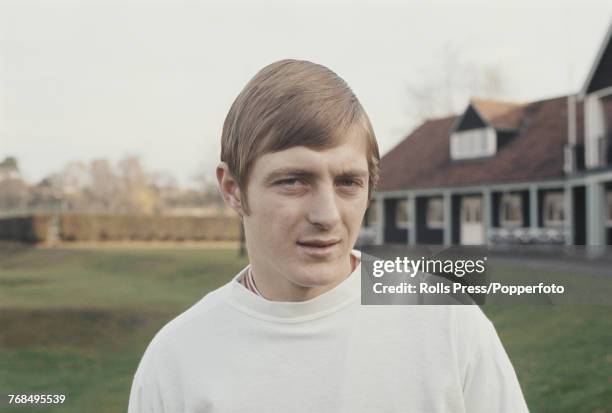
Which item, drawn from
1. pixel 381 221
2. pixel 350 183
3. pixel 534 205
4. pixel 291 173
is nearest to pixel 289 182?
pixel 291 173

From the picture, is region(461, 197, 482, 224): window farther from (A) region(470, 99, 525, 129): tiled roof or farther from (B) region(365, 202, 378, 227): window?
(B) region(365, 202, 378, 227): window

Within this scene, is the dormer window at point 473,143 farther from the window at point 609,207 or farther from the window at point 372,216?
the window at point 609,207

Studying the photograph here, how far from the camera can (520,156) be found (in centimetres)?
Result: 1927

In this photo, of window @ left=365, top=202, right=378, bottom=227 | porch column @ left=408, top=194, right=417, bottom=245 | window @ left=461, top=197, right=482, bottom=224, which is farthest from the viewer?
window @ left=365, top=202, right=378, bottom=227

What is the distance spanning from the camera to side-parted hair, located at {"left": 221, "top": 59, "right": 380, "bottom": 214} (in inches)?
49.4

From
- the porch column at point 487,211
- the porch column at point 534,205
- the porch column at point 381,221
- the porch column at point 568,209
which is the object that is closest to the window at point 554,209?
the porch column at point 568,209

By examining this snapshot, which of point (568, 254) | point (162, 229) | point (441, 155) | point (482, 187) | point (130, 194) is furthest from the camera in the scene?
point (162, 229)

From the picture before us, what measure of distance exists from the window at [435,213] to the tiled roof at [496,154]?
70 cm

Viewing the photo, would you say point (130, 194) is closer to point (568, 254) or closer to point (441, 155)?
point (441, 155)

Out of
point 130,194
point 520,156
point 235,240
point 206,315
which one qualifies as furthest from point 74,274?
point 206,315

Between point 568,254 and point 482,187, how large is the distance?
16.3 ft

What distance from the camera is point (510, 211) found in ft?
62.7

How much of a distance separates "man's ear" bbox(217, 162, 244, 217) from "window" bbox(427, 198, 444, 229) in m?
20.4

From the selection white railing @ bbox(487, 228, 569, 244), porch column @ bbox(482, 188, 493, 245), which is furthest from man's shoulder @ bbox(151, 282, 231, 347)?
porch column @ bbox(482, 188, 493, 245)
